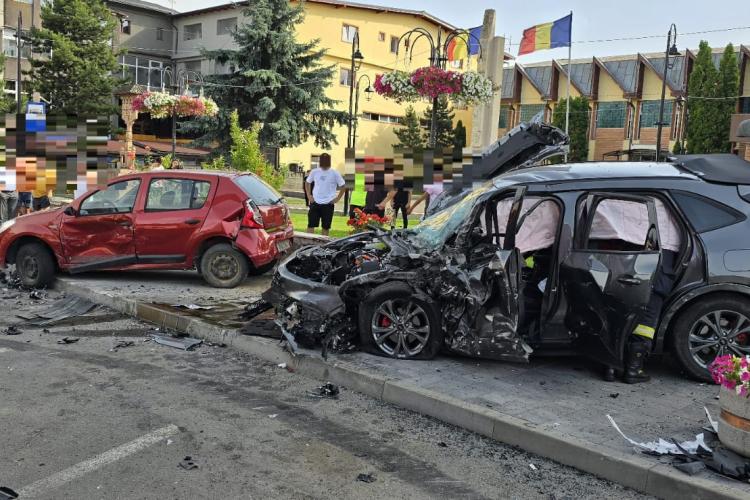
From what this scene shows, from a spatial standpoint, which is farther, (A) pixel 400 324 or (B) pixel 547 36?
(B) pixel 547 36

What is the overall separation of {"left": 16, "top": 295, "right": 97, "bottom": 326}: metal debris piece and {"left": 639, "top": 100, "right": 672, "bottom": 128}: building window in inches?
1773

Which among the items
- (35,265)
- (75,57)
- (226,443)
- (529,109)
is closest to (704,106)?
(529,109)

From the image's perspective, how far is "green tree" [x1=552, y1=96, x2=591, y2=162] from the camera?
1918 inches

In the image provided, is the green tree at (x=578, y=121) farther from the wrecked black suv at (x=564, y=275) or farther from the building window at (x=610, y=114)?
the wrecked black suv at (x=564, y=275)

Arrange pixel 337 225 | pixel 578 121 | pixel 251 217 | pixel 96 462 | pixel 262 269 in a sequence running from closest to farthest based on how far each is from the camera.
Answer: pixel 96 462, pixel 251 217, pixel 262 269, pixel 337 225, pixel 578 121

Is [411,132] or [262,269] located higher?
[411,132]

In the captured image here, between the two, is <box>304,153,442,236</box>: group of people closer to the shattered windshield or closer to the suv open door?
the shattered windshield

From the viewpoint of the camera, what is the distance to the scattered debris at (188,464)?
404 cm

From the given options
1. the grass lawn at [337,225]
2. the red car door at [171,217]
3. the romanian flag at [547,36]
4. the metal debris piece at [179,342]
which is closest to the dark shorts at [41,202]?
the grass lawn at [337,225]

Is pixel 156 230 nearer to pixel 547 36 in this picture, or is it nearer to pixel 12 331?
pixel 12 331

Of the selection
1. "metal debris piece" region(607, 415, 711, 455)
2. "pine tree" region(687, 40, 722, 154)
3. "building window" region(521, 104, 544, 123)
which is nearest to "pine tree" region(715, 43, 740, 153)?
"pine tree" region(687, 40, 722, 154)

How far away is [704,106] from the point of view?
41938 mm

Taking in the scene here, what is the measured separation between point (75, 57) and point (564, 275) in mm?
39046

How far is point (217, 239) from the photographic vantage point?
9.23 m
